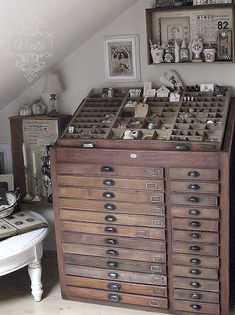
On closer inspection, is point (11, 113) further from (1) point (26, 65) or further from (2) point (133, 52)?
(2) point (133, 52)

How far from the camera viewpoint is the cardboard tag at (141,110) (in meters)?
3.33

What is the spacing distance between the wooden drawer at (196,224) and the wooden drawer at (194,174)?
24 centimetres

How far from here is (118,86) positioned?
3719mm

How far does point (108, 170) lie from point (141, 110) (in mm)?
449

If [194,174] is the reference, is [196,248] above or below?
below

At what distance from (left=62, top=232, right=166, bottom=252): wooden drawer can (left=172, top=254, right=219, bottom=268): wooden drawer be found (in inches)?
3.8

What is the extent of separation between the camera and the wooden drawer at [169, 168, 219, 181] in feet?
9.69

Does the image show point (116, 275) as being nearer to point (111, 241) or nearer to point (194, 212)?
point (111, 241)

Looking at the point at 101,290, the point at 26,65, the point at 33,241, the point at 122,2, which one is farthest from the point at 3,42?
the point at 101,290

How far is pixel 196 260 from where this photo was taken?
3123 mm

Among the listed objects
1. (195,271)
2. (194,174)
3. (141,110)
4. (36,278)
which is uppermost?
(141,110)

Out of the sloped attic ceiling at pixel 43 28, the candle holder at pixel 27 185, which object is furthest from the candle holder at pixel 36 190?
the sloped attic ceiling at pixel 43 28

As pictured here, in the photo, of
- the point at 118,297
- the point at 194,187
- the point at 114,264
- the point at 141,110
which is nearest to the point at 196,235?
the point at 194,187

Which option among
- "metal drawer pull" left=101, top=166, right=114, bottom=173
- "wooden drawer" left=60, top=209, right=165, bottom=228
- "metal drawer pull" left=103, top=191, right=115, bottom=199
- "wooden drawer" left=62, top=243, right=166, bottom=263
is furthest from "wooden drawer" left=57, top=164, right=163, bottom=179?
"wooden drawer" left=62, top=243, right=166, bottom=263
